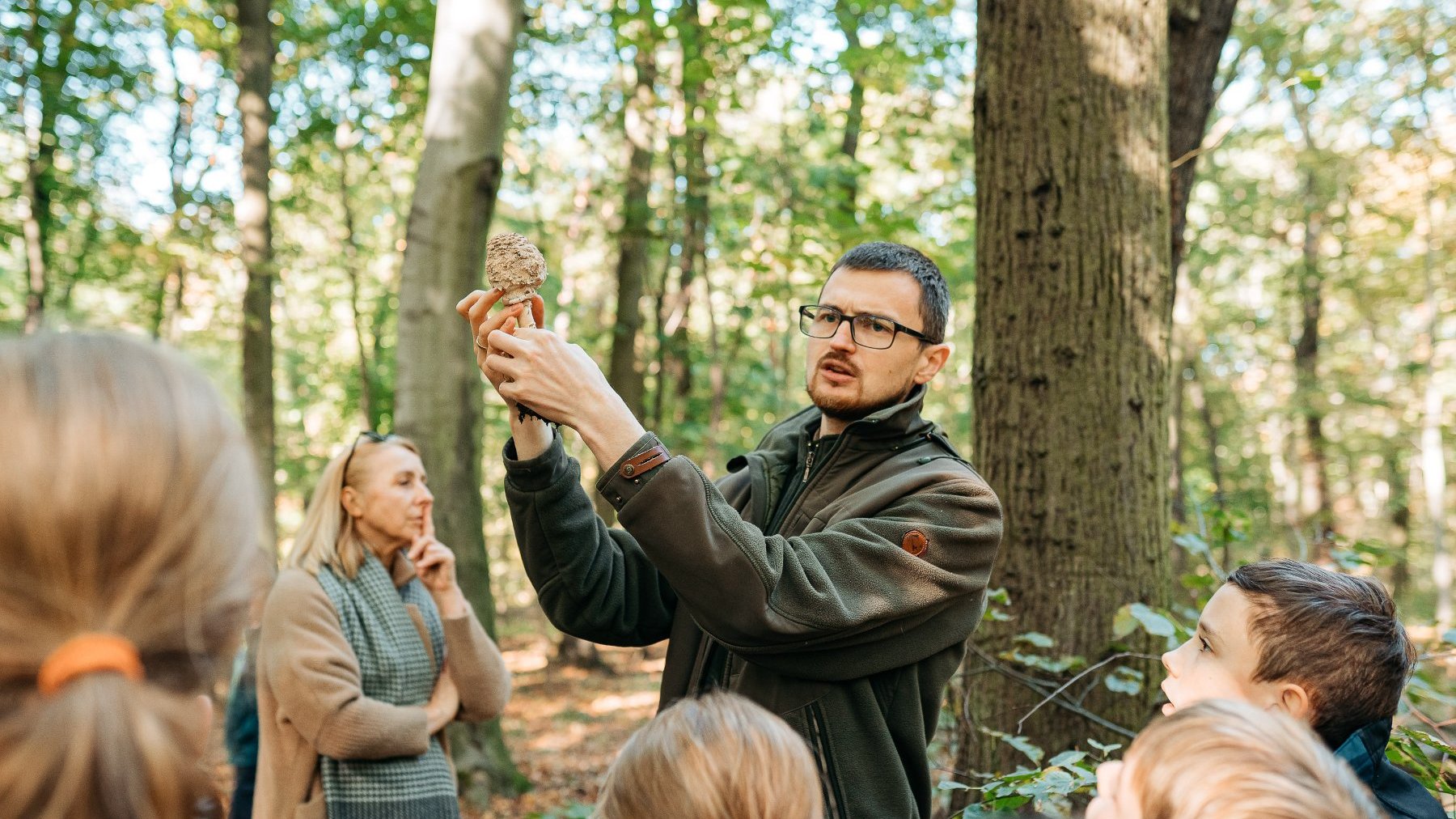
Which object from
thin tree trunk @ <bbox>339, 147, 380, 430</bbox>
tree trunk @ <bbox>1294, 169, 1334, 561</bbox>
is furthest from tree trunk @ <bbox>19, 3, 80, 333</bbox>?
tree trunk @ <bbox>1294, 169, 1334, 561</bbox>

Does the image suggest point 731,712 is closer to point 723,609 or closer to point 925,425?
point 723,609

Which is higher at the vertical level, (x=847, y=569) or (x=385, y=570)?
(x=847, y=569)

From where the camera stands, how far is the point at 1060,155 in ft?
11.9

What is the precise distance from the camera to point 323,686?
10.3 ft

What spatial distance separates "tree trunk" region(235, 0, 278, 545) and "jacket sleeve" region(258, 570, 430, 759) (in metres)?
7.63

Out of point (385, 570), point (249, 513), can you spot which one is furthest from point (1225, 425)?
point (249, 513)

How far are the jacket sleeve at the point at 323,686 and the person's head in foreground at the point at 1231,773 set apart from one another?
2374 mm

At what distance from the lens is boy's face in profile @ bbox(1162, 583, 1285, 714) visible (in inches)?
85.0

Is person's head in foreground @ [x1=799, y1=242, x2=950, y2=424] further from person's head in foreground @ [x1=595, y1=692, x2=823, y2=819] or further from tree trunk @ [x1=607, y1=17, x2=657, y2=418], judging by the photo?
tree trunk @ [x1=607, y1=17, x2=657, y2=418]

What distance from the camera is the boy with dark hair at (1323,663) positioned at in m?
2.07

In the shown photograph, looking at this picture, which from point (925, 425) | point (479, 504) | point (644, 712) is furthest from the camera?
point (644, 712)

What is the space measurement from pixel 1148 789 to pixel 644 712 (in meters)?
11.6

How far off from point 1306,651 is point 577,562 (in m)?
1.63

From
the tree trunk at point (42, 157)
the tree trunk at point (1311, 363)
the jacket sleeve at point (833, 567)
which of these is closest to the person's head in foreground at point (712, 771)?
the jacket sleeve at point (833, 567)
